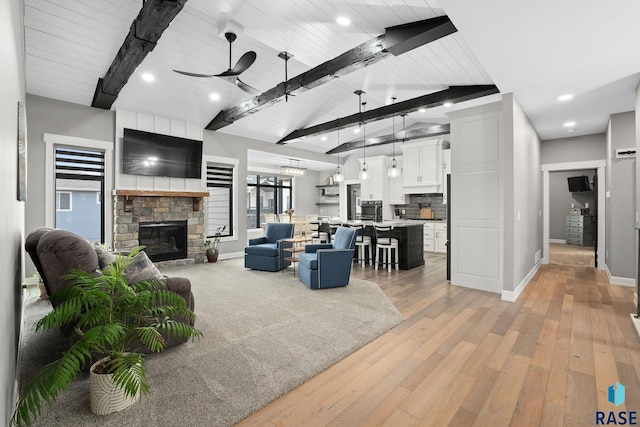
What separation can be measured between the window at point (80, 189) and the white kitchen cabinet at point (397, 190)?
7.05 metres

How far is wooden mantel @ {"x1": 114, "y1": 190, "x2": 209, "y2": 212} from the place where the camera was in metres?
5.53

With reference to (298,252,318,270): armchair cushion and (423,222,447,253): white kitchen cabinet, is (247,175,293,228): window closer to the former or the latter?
(423,222,447,253): white kitchen cabinet

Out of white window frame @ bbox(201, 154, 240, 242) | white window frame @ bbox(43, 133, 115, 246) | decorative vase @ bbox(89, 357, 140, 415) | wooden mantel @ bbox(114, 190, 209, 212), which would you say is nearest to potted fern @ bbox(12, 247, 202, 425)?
decorative vase @ bbox(89, 357, 140, 415)

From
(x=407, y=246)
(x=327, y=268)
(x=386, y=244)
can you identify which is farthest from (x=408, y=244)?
(x=327, y=268)

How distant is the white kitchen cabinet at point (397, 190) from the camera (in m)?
8.94

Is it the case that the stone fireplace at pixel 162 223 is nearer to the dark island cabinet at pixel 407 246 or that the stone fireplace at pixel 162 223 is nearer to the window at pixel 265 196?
the window at pixel 265 196

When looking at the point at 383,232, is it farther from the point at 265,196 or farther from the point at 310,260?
the point at 265,196

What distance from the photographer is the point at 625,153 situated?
4.70m

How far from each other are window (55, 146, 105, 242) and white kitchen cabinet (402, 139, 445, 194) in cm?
700

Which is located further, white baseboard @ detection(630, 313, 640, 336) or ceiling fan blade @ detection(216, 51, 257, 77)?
ceiling fan blade @ detection(216, 51, 257, 77)

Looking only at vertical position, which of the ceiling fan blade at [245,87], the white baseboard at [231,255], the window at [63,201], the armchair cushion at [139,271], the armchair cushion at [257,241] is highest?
the ceiling fan blade at [245,87]

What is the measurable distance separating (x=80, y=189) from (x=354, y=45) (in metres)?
5.28

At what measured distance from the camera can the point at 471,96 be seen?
492 cm

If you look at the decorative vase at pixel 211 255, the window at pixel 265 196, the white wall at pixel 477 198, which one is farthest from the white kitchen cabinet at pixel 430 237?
the decorative vase at pixel 211 255
